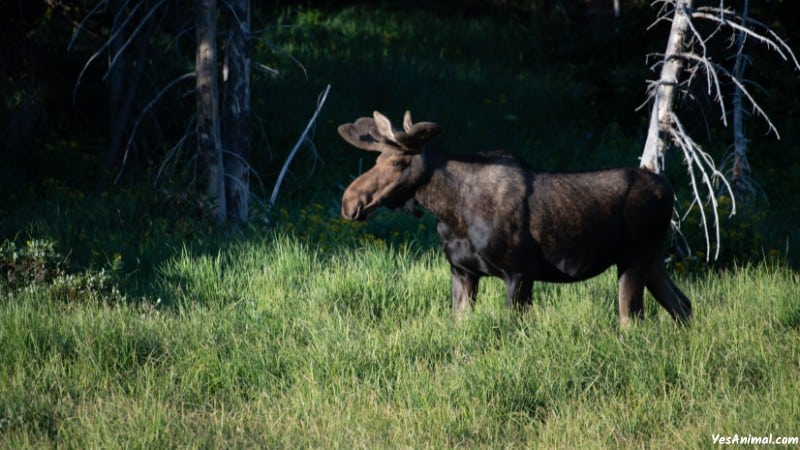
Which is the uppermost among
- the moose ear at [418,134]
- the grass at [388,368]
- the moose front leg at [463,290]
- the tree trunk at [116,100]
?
the moose ear at [418,134]

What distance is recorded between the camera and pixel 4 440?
17.5 ft

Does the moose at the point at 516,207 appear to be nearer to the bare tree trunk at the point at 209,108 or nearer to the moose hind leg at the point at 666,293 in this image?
the moose hind leg at the point at 666,293

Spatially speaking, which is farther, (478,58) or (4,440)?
(478,58)

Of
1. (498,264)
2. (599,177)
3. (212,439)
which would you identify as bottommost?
(212,439)

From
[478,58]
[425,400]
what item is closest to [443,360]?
[425,400]

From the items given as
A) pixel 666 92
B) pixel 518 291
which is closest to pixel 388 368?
pixel 518 291

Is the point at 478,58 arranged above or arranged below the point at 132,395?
above

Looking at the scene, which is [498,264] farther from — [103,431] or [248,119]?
[248,119]

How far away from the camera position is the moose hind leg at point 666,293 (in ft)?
21.9

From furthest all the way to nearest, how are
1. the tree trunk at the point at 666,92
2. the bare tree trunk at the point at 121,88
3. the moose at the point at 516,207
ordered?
the bare tree trunk at the point at 121,88
the tree trunk at the point at 666,92
the moose at the point at 516,207

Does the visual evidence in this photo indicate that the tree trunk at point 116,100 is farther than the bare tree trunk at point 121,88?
Yes

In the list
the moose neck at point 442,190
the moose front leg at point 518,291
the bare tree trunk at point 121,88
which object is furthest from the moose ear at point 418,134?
the bare tree trunk at point 121,88

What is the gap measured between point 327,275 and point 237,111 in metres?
3.43

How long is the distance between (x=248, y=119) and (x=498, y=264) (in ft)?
16.9
